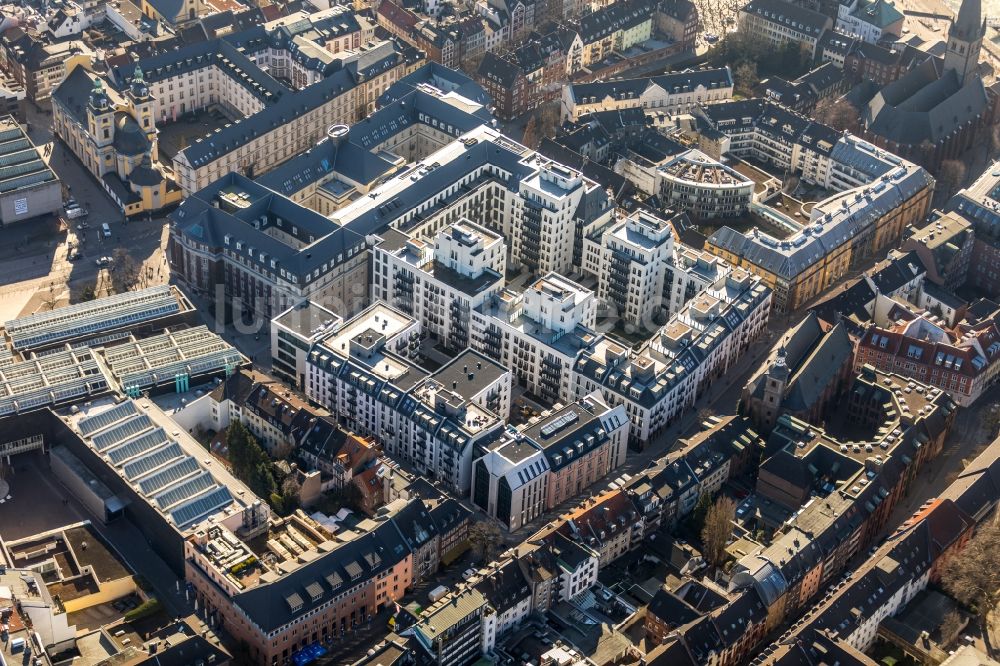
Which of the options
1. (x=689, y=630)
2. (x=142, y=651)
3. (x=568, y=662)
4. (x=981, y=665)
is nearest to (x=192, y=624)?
(x=142, y=651)

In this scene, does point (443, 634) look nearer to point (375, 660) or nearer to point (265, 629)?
point (375, 660)

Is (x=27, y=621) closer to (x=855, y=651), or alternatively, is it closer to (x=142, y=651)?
(x=142, y=651)

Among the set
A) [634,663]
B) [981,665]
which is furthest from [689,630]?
[981,665]

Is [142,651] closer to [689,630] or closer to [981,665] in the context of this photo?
[689,630]

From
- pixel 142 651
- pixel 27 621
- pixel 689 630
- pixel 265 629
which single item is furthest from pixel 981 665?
pixel 27 621

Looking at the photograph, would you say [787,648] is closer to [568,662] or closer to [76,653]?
[568,662]
